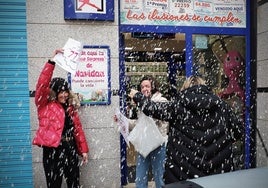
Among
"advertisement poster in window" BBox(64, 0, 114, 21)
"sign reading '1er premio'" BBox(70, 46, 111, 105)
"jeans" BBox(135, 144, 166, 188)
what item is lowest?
"jeans" BBox(135, 144, 166, 188)

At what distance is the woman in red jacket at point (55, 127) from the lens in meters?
4.64

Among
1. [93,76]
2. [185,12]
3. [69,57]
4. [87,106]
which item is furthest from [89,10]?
[185,12]

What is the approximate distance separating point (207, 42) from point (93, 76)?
232 cm

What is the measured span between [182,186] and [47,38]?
4.04 m

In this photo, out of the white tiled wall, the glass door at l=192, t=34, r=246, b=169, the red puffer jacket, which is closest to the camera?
the red puffer jacket

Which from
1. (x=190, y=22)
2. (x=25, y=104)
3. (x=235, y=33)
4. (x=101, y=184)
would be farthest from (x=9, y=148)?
(x=235, y=33)

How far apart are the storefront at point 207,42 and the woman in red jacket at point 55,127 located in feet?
4.53

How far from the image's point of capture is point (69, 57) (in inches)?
186

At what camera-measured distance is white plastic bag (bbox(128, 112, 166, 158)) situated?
4941 millimetres

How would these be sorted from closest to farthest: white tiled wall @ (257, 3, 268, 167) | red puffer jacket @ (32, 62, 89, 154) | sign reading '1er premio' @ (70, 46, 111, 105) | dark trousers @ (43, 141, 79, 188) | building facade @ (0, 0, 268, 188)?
red puffer jacket @ (32, 62, 89, 154) → dark trousers @ (43, 141, 79, 188) → building facade @ (0, 0, 268, 188) → sign reading '1er premio' @ (70, 46, 111, 105) → white tiled wall @ (257, 3, 268, 167)

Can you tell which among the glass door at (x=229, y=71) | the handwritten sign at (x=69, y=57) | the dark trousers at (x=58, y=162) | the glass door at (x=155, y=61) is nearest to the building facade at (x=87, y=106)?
the glass door at (x=155, y=61)

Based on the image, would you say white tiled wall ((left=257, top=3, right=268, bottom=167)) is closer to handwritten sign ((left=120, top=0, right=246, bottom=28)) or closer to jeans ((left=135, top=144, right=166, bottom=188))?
handwritten sign ((left=120, top=0, right=246, bottom=28))

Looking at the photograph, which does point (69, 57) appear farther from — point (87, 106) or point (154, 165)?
point (154, 165)

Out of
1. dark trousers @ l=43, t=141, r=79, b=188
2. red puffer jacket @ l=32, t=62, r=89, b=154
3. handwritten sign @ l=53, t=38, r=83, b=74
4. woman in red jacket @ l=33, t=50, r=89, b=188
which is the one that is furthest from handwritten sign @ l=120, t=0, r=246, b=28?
dark trousers @ l=43, t=141, r=79, b=188
